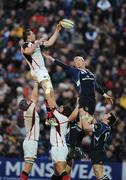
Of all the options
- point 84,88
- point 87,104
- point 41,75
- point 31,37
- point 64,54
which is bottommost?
point 64,54

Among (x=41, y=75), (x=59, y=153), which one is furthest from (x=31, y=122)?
(x=41, y=75)

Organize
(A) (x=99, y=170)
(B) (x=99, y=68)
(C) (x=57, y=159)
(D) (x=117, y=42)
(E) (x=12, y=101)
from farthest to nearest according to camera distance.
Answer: (D) (x=117, y=42) < (B) (x=99, y=68) < (E) (x=12, y=101) < (A) (x=99, y=170) < (C) (x=57, y=159)

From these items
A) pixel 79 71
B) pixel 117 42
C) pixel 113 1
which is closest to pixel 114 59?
pixel 117 42

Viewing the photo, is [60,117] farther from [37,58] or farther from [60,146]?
[37,58]

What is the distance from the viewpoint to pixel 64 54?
88.9 feet

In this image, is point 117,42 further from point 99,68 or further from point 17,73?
point 17,73

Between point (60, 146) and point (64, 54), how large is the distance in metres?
9.59

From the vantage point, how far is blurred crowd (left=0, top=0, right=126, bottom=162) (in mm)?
23984

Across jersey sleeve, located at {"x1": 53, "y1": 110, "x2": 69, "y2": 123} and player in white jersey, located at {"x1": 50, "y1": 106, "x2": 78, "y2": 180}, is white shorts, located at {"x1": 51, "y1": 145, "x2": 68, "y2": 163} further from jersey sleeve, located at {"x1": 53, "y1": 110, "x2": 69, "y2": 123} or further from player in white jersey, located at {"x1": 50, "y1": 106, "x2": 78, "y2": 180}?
jersey sleeve, located at {"x1": 53, "y1": 110, "x2": 69, "y2": 123}

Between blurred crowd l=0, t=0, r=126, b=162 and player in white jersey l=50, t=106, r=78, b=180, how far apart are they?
4993 millimetres

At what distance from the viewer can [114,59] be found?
2817 cm

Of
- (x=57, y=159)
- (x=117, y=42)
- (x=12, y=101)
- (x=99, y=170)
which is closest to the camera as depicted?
(x=57, y=159)

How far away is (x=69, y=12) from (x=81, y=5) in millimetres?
480

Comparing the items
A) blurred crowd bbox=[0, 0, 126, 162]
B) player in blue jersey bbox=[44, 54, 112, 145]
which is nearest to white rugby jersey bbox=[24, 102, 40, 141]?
player in blue jersey bbox=[44, 54, 112, 145]
